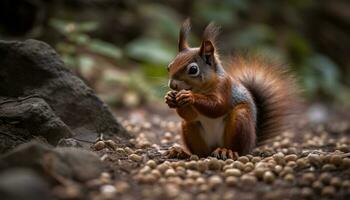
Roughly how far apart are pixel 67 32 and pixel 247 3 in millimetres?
5129

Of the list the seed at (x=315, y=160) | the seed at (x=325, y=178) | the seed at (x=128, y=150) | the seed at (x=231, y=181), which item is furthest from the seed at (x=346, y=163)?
the seed at (x=128, y=150)

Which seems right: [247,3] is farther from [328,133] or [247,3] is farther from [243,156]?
[243,156]

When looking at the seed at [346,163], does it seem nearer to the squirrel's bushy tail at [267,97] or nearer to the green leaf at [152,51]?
the squirrel's bushy tail at [267,97]

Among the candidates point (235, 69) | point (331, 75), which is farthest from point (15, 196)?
point (331, 75)

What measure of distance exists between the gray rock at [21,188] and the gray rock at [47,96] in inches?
51.3

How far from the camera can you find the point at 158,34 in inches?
331

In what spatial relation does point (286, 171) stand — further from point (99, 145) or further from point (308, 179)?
point (99, 145)

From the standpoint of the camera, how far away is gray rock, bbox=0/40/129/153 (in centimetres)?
351

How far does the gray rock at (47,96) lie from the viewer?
3.51 meters

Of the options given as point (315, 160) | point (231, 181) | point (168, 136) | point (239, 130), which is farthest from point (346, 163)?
point (168, 136)

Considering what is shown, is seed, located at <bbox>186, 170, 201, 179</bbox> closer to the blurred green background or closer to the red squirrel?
the red squirrel

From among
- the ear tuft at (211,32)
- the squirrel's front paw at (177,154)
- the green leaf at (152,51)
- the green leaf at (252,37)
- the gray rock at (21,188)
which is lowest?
the gray rock at (21,188)

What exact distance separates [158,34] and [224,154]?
5.12 m

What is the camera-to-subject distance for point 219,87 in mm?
3508
